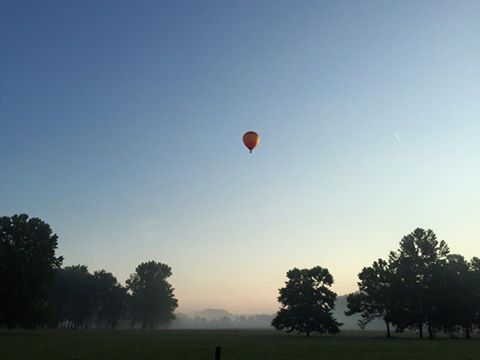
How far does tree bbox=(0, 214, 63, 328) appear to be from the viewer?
75500mm

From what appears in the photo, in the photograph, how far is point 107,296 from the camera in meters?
145

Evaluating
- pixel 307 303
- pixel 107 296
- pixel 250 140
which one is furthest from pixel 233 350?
pixel 107 296

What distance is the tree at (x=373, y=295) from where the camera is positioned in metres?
85.3

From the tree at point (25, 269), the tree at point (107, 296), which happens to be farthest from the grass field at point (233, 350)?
the tree at point (107, 296)

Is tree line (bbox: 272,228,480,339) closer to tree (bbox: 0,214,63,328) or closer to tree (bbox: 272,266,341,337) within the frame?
tree (bbox: 272,266,341,337)

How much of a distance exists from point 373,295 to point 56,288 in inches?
3819

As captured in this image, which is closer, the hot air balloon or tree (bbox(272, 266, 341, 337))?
the hot air balloon

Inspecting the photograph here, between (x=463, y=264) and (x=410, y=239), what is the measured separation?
10634 millimetres

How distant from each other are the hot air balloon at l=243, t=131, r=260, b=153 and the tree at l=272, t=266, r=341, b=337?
1931 inches

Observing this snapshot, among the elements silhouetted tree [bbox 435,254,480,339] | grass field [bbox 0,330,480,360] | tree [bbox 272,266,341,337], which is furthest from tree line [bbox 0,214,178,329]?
silhouetted tree [bbox 435,254,480,339]

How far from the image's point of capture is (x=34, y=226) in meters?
83.9

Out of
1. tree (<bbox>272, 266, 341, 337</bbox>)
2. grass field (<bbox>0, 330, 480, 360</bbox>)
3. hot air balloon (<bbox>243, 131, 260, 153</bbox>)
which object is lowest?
grass field (<bbox>0, 330, 480, 360</bbox>)

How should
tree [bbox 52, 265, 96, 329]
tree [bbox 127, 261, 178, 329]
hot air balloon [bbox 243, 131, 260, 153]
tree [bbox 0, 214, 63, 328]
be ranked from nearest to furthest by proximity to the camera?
1. hot air balloon [bbox 243, 131, 260, 153]
2. tree [bbox 0, 214, 63, 328]
3. tree [bbox 52, 265, 96, 329]
4. tree [bbox 127, 261, 178, 329]

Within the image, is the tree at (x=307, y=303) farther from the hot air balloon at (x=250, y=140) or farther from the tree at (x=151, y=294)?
the tree at (x=151, y=294)
